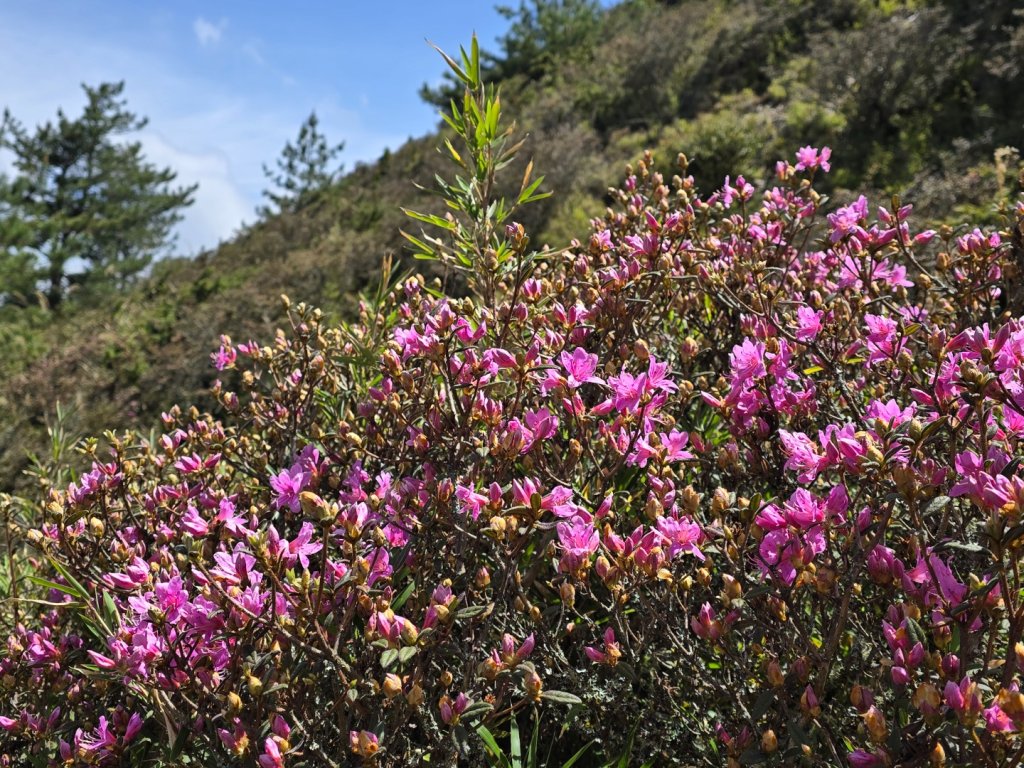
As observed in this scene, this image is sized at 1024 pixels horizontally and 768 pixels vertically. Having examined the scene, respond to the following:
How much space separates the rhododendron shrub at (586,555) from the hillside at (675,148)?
3821mm

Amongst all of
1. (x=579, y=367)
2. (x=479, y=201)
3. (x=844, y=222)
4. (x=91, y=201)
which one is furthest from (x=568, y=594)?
(x=91, y=201)

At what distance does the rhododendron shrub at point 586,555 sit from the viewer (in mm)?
1021

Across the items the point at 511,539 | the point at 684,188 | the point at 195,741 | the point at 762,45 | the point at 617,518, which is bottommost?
the point at 195,741

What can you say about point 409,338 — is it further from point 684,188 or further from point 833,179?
point 833,179

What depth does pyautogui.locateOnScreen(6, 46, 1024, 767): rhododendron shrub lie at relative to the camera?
1021 millimetres

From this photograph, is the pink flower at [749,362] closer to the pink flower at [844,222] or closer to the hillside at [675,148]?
the pink flower at [844,222]

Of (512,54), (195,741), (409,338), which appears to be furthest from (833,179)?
(512,54)

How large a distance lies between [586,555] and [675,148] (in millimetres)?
11422

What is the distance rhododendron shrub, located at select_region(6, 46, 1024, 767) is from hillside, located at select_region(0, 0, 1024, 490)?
3.82 meters

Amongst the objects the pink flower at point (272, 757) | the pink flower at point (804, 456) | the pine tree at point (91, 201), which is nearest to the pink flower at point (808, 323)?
the pink flower at point (804, 456)

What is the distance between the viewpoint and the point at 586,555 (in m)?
1.13

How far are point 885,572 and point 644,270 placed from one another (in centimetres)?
105

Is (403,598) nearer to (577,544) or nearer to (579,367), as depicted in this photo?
(577,544)

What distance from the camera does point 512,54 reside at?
25.4 meters
